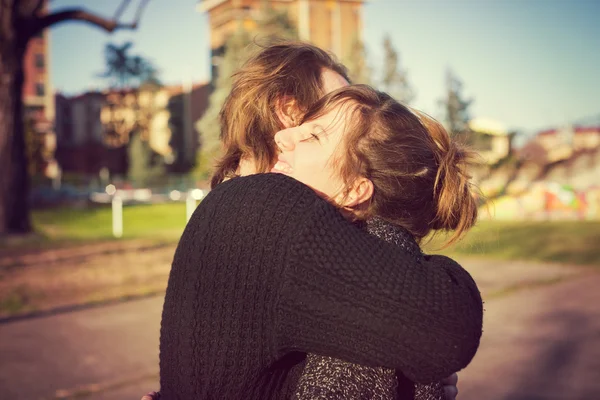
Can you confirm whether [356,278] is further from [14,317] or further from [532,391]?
[14,317]

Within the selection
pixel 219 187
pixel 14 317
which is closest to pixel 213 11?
pixel 14 317

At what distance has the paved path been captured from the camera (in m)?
4.31

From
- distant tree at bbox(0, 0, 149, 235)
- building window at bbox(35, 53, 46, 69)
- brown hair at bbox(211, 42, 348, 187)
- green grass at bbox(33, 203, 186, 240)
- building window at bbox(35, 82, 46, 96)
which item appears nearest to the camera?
brown hair at bbox(211, 42, 348, 187)

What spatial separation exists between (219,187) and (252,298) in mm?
231

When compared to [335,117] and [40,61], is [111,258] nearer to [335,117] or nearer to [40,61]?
[335,117]

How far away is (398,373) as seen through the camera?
3.86ft

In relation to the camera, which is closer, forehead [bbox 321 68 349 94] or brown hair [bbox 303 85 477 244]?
brown hair [bbox 303 85 477 244]

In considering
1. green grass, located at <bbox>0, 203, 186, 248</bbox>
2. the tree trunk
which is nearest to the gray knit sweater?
green grass, located at <bbox>0, 203, 186, 248</bbox>

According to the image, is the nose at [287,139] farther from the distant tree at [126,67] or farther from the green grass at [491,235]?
the distant tree at [126,67]

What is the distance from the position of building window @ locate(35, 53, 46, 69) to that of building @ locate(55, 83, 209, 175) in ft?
43.2

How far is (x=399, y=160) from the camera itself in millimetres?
1276

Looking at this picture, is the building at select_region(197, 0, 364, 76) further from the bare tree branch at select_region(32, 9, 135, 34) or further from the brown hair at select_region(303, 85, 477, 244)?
the brown hair at select_region(303, 85, 477, 244)

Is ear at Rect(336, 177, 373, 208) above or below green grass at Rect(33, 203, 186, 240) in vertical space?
above

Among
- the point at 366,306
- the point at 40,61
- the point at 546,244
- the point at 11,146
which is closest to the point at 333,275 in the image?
the point at 366,306
